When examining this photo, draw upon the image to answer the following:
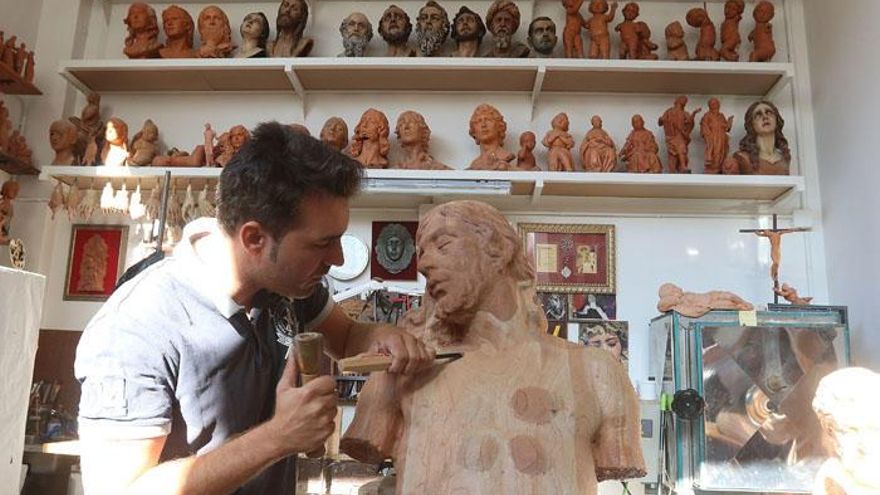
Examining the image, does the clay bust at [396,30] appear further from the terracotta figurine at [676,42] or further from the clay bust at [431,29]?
the terracotta figurine at [676,42]

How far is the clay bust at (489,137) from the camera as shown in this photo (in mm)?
2908

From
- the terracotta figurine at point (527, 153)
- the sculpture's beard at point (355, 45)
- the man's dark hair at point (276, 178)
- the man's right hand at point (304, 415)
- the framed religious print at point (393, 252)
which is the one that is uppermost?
the sculpture's beard at point (355, 45)

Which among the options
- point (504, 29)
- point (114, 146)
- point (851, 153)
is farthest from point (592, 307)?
point (114, 146)

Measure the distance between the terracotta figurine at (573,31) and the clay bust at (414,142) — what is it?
2.62 ft

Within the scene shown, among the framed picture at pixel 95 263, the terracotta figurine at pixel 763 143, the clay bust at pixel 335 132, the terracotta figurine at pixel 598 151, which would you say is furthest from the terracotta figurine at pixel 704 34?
the framed picture at pixel 95 263

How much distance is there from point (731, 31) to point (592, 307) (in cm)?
147

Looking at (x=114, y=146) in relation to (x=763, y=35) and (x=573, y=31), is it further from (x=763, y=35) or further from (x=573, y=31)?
(x=763, y=35)

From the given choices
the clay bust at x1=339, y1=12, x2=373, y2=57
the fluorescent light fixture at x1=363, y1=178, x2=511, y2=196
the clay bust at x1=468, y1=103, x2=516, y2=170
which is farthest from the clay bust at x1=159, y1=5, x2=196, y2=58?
the clay bust at x1=468, y1=103, x2=516, y2=170

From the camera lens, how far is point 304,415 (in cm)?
88

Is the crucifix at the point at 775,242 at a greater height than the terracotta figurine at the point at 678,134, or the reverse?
the terracotta figurine at the point at 678,134

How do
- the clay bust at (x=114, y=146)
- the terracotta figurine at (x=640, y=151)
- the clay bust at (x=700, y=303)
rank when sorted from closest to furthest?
the clay bust at (x=700, y=303) → the terracotta figurine at (x=640, y=151) → the clay bust at (x=114, y=146)

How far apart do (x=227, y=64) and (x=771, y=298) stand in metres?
2.69

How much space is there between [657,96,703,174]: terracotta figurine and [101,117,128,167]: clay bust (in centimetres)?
251

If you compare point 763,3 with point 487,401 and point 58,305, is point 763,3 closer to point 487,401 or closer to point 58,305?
point 487,401
